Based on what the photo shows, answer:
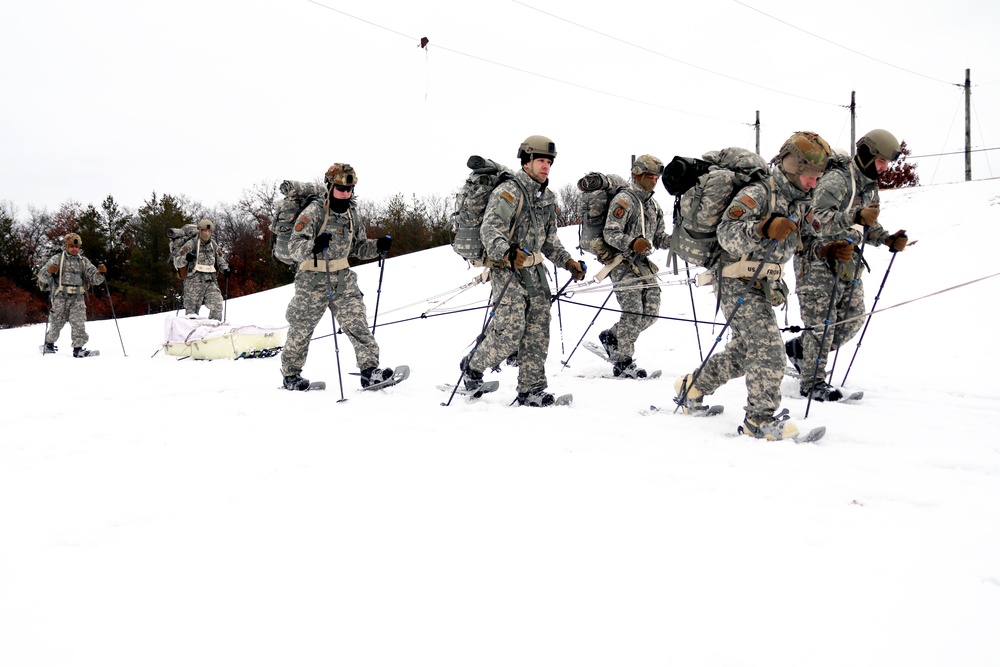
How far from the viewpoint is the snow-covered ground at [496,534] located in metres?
2.08

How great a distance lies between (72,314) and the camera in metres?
12.2

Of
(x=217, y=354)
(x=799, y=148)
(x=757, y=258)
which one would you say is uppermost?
(x=799, y=148)

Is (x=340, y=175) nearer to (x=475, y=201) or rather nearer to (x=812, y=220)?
(x=475, y=201)

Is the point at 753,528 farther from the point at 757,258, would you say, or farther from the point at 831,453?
the point at 757,258

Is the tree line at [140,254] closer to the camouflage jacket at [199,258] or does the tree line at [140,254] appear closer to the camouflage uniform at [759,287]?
the camouflage jacket at [199,258]

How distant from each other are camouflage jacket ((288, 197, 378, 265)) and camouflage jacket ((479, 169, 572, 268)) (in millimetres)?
1824

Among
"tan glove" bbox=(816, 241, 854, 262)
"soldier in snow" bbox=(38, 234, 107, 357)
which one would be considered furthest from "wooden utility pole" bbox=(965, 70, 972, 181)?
"soldier in snow" bbox=(38, 234, 107, 357)

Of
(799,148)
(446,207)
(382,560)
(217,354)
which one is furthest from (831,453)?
(446,207)

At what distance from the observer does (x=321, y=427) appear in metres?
4.99

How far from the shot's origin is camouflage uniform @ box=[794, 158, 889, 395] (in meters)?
5.63

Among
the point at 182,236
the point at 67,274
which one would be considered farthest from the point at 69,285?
the point at 182,236

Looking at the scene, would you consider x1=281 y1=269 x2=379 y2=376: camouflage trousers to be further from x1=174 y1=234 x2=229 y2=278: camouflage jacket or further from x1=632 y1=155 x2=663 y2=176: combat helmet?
x1=174 y1=234 x2=229 y2=278: camouflage jacket

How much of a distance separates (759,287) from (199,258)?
11.9 m

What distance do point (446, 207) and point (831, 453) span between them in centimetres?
5229
